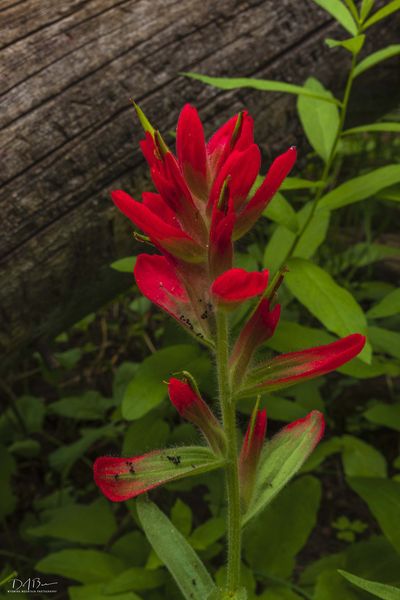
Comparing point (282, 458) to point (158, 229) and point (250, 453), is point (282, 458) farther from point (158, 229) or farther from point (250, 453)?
point (158, 229)

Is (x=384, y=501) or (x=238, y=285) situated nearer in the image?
(x=238, y=285)

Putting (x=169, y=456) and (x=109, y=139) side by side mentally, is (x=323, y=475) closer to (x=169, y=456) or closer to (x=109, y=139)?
(x=109, y=139)

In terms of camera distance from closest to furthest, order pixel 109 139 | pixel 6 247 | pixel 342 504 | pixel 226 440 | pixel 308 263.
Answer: pixel 226 440 → pixel 308 263 → pixel 6 247 → pixel 109 139 → pixel 342 504

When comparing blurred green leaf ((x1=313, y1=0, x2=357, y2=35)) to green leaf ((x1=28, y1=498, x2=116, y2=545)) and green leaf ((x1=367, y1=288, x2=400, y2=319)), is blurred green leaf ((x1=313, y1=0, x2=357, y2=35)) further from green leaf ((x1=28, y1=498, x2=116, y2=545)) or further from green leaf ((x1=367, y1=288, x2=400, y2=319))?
green leaf ((x1=28, y1=498, x2=116, y2=545))

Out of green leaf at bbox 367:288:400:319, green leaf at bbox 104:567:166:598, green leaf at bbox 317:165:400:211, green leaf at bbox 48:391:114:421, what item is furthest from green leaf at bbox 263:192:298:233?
green leaf at bbox 48:391:114:421

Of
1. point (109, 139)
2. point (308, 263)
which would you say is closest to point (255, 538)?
point (308, 263)

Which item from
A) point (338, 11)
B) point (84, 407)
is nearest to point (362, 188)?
point (338, 11)

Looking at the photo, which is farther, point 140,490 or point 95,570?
point 95,570

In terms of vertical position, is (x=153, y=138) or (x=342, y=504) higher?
(x=153, y=138)
